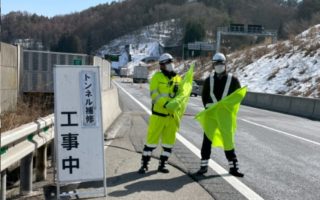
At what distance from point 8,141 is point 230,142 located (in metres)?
4.00

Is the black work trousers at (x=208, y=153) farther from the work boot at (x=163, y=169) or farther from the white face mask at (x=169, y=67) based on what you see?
the white face mask at (x=169, y=67)

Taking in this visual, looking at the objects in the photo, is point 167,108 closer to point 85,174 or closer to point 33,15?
point 85,174

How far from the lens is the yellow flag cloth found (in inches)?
331

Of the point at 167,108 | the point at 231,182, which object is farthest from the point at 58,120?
the point at 231,182

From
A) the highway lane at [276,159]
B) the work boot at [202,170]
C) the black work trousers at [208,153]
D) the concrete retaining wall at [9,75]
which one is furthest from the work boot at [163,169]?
the concrete retaining wall at [9,75]

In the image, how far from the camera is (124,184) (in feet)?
24.6

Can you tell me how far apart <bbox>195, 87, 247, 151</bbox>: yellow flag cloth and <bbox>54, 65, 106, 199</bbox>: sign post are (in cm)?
238

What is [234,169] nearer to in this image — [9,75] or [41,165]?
[41,165]

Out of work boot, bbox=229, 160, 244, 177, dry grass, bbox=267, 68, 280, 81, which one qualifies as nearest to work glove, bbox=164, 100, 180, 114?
work boot, bbox=229, 160, 244, 177

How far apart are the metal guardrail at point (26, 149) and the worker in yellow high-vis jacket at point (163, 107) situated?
5.20 ft

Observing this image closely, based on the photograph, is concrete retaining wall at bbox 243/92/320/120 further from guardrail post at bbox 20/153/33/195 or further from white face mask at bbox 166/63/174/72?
guardrail post at bbox 20/153/33/195

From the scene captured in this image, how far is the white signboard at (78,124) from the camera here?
654 centimetres

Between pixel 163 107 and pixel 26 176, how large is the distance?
7.99ft

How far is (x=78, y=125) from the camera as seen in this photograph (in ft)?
21.7
